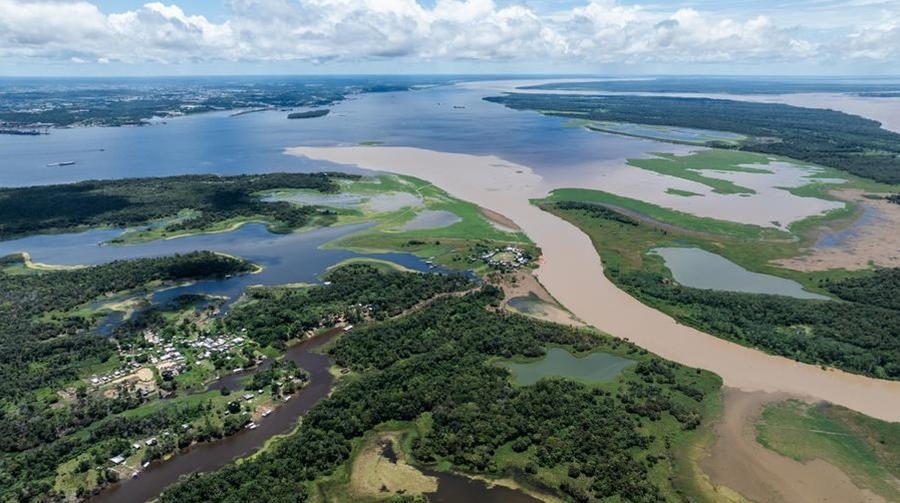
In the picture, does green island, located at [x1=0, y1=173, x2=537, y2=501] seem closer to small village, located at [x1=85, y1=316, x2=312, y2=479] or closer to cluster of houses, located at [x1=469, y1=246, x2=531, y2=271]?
small village, located at [x1=85, y1=316, x2=312, y2=479]

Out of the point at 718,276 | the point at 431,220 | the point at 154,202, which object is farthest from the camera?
the point at 154,202

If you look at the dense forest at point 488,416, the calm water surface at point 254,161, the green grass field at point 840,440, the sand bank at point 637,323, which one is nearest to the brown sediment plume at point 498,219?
the sand bank at point 637,323

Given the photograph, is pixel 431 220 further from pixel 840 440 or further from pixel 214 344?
pixel 840 440

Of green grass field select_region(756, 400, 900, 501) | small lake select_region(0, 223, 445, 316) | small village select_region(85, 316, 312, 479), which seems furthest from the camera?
small lake select_region(0, 223, 445, 316)

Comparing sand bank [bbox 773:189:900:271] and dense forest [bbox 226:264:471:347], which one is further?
sand bank [bbox 773:189:900:271]

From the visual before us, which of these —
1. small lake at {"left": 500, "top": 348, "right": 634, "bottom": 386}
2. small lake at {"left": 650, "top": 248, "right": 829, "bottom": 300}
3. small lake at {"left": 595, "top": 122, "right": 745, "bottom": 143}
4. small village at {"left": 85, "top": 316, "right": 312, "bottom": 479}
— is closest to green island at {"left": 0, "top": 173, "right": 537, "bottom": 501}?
small village at {"left": 85, "top": 316, "right": 312, "bottom": 479}

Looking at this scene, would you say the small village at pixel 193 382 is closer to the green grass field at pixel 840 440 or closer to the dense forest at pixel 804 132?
the green grass field at pixel 840 440

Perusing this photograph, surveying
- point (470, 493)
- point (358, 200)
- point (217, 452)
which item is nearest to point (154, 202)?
point (358, 200)
